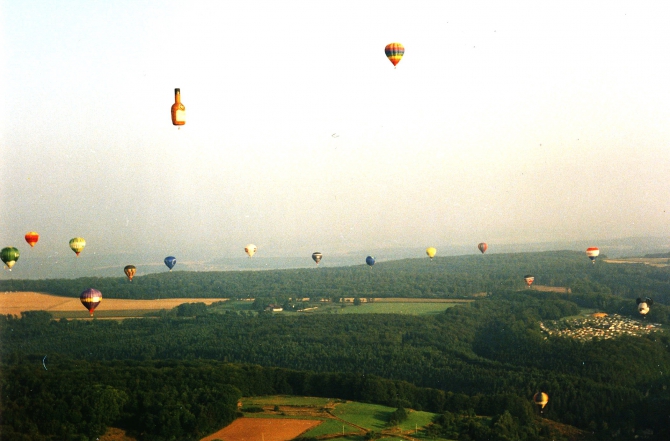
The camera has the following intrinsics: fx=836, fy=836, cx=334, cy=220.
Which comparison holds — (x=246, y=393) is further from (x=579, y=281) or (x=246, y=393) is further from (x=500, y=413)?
(x=579, y=281)

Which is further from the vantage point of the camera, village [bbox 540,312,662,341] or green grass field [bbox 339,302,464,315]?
green grass field [bbox 339,302,464,315]

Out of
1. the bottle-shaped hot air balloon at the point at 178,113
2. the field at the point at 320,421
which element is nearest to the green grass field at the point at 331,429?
the field at the point at 320,421

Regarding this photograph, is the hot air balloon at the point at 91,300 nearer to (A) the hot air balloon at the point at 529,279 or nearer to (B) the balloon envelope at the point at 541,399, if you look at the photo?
(B) the balloon envelope at the point at 541,399

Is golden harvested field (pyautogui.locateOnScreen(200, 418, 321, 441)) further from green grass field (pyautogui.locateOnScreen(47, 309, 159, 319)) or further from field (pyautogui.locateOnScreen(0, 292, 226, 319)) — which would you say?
field (pyautogui.locateOnScreen(0, 292, 226, 319))

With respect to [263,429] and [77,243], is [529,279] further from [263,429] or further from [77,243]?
[263,429]

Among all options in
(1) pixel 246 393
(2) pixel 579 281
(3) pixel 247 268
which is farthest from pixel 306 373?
(3) pixel 247 268

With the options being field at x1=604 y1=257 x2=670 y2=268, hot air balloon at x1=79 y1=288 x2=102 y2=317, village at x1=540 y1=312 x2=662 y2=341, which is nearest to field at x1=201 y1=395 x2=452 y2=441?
hot air balloon at x1=79 y1=288 x2=102 y2=317
